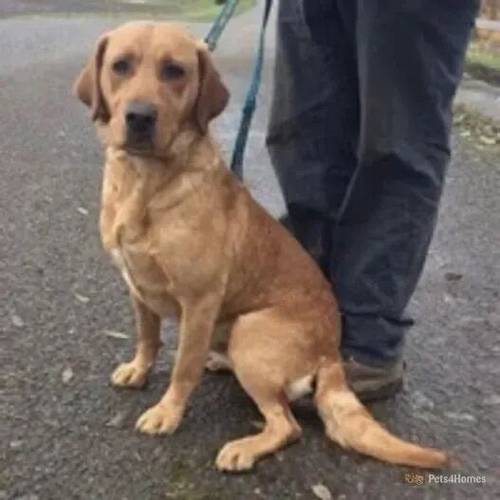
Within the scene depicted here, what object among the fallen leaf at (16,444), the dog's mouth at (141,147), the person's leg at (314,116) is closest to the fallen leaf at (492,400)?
the person's leg at (314,116)

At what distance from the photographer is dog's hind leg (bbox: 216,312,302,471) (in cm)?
328

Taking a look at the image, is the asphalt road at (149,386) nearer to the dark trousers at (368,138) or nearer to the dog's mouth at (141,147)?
the dark trousers at (368,138)

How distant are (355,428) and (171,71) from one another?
1.16 metres

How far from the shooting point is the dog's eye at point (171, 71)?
3.23 meters

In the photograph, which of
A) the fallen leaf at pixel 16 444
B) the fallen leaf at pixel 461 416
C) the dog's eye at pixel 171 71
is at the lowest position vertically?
the fallen leaf at pixel 461 416

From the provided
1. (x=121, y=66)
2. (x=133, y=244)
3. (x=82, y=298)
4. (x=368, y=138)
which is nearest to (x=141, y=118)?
(x=121, y=66)

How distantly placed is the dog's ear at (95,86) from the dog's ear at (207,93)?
28cm

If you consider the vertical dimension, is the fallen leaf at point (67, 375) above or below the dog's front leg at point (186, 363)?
below

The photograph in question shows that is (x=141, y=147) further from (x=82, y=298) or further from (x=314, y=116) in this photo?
(x=82, y=298)

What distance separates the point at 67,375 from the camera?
3723 mm

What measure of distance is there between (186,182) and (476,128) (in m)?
5.10

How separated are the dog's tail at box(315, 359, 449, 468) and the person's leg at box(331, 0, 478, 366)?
11.6 inches

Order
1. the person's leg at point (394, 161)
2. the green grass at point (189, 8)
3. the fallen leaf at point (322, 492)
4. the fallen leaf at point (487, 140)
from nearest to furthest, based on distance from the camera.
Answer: the fallen leaf at point (322, 492) → the person's leg at point (394, 161) → the fallen leaf at point (487, 140) → the green grass at point (189, 8)

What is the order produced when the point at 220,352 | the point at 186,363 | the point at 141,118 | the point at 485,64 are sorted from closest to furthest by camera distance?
the point at 141,118 → the point at 186,363 → the point at 220,352 → the point at 485,64
